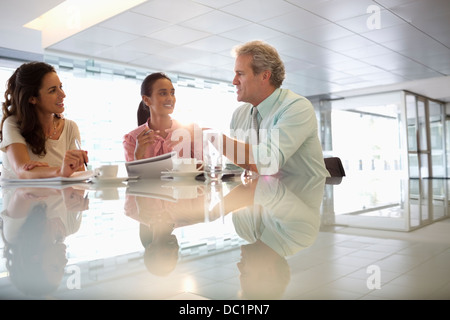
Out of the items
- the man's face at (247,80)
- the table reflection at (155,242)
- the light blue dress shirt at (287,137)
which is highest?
the man's face at (247,80)

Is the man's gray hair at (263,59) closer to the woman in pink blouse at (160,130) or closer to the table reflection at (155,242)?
the woman in pink blouse at (160,130)

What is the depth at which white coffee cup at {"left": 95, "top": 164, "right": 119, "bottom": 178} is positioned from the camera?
1675 millimetres

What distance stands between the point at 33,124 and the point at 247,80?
4.02 ft

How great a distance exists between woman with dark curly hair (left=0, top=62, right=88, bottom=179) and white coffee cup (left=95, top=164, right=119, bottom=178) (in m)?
0.37

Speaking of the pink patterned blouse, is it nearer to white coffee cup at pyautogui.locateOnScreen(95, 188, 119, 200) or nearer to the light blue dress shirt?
the light blue dress shirt

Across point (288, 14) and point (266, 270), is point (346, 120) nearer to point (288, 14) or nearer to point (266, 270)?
point (288, 14)

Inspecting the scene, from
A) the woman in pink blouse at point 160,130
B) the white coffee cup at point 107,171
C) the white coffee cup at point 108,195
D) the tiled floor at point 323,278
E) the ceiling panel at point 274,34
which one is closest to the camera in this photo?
the tiled floor at point 323,278

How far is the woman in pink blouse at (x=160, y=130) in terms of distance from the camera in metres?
2.45

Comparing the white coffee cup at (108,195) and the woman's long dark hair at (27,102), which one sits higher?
the woman's long dark hair at (27,102)

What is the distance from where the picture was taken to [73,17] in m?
5.11

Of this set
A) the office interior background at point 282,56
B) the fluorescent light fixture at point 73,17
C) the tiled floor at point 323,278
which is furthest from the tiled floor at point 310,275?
the fluorescent light fixture at point 73,17

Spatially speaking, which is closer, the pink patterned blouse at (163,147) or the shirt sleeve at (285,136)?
the shirt sleeve at (285,136)

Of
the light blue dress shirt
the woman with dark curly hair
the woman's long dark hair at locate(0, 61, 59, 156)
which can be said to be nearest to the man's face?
the light blue dress shirt
